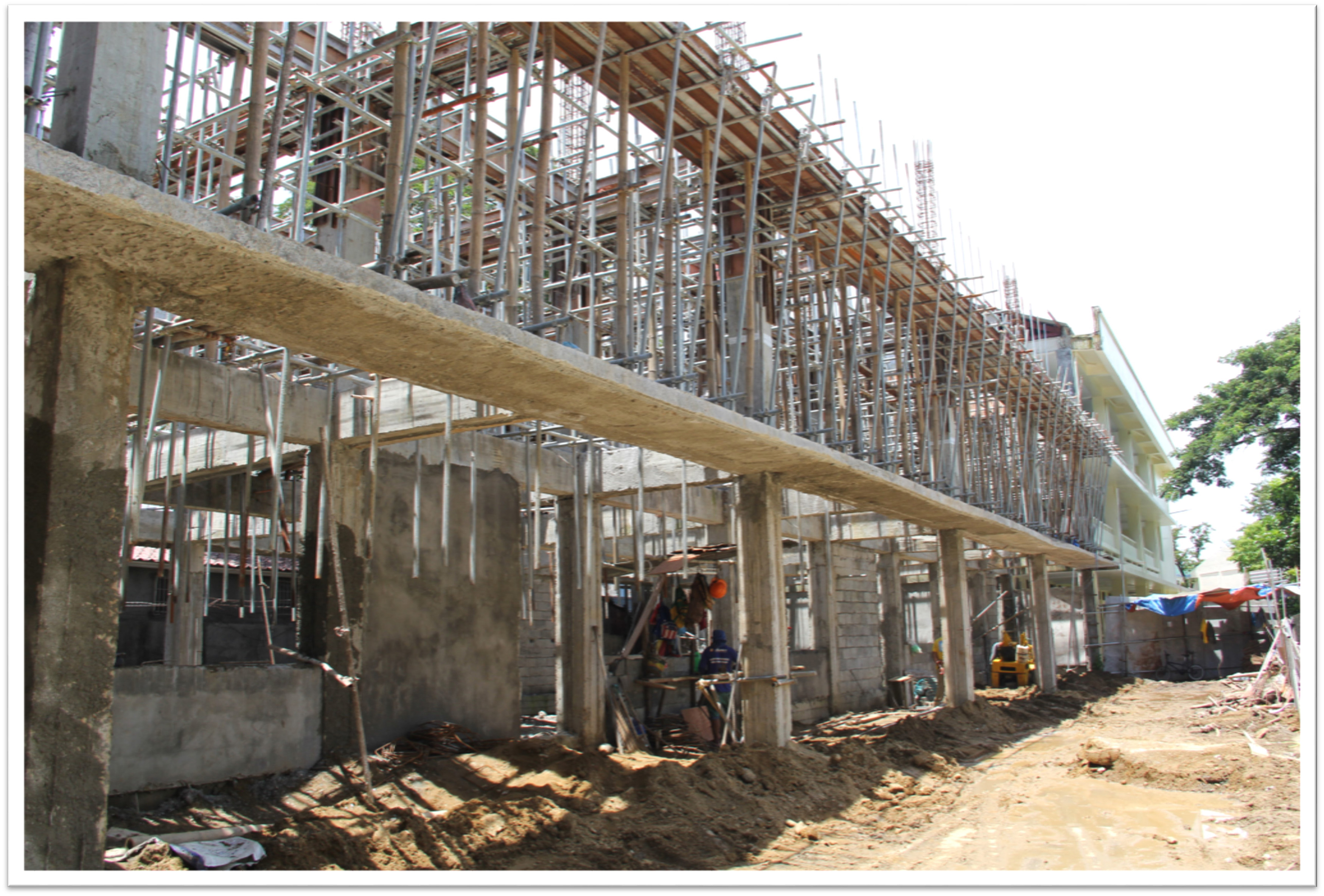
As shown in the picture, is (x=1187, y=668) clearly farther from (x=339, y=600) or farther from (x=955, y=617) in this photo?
(x=339, y=600)

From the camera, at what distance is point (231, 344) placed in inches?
377

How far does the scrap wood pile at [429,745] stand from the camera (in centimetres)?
976

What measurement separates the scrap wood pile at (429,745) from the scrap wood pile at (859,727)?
4.93 m

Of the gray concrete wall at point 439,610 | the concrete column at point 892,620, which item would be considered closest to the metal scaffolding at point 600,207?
the gray concrete wall at point 439,610

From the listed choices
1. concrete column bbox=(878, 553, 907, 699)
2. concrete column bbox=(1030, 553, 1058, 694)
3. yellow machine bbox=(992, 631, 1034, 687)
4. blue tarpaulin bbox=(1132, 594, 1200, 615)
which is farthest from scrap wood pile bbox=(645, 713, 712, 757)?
blue tarpaulin bbox=(1132, 594, 1200, 615)

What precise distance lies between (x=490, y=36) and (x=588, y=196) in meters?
3.84

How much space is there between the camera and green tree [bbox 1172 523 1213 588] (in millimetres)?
71125

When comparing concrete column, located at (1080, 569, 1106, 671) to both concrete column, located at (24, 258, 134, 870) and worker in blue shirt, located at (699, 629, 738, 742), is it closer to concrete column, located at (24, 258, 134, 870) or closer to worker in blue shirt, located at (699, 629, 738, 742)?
worker in blue shirt, located at (699, 629, 738, 742)

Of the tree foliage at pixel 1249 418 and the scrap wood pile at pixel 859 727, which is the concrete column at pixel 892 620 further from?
the tree foliage at pixel 1249 418

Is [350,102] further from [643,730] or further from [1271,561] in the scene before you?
[1271,561]

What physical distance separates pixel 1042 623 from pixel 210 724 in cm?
2016

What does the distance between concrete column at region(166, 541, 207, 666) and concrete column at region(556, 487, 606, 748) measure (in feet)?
14.5

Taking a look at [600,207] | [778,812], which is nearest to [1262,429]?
[600,207]

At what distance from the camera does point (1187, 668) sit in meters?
30.8
